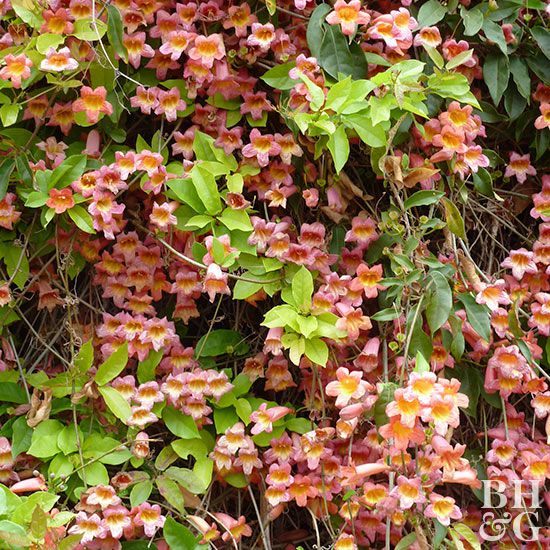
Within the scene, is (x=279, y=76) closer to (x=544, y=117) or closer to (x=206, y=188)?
(x=206, y=188)

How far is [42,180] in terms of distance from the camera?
73.8 inches

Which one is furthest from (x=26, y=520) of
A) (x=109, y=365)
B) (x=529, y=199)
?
(x=529, y=199)

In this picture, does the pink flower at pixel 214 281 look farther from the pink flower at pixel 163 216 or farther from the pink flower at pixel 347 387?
the pink flower at pixel 347 387

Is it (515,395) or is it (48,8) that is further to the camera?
(515,395)

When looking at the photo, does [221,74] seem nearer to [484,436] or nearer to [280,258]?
[280,258]

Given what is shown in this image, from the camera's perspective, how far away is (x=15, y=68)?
1.81 metres

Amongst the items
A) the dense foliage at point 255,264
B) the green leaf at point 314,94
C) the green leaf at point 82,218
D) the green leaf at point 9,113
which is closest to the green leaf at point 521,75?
the dense foliage at point 255,264

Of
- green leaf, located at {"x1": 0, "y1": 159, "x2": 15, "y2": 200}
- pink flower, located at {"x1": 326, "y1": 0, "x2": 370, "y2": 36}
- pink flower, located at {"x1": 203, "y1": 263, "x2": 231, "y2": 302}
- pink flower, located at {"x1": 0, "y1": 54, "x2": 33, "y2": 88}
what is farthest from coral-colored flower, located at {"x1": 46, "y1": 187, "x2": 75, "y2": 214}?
pink flower, located at {"x1": 326, "y1": 0, "x2": 370, "y2": 36}

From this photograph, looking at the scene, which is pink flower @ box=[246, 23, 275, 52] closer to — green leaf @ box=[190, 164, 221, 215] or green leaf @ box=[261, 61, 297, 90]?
green leaf @ box=[261, 61, 297, 90]

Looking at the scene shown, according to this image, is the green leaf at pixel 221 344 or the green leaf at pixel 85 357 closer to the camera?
the green leaf at pixel 85 357

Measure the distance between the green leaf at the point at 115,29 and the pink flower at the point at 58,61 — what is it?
10 centimetres

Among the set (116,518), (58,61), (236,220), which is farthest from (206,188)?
(116,518)

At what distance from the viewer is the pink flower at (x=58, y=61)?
1800 mm

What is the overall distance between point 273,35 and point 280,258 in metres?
0.51
